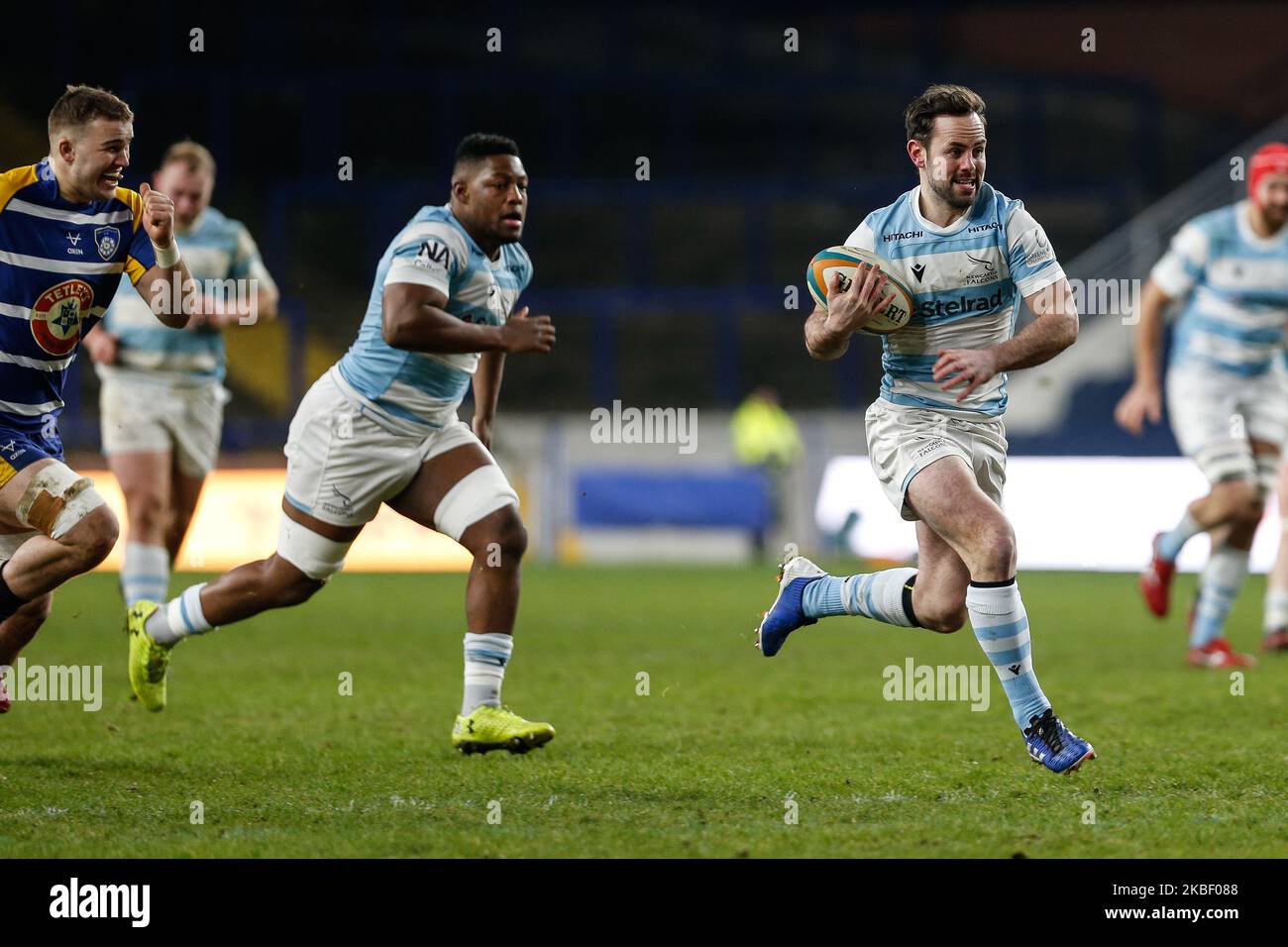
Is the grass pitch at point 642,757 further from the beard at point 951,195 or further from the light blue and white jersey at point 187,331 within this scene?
the beard at point 951,195

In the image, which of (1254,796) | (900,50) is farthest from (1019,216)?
(900,50)

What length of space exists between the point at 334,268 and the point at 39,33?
5.41 metres

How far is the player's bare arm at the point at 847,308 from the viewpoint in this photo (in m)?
5.14

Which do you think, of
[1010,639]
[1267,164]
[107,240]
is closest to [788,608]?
[1010,639]

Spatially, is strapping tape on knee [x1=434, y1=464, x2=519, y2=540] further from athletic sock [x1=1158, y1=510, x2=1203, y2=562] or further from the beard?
athletic sock [x1=1158, y1=510, x2=1203, y2=562]

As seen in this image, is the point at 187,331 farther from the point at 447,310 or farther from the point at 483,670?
the point at 483,670

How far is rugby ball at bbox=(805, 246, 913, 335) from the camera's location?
17.3ft

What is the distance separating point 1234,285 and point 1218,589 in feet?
5.22

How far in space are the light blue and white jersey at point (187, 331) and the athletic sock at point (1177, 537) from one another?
16.1 feet

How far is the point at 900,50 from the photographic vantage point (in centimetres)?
2838

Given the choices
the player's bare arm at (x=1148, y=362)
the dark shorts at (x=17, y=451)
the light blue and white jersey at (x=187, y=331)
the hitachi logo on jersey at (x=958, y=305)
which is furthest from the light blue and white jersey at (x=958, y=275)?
the light blue and white jersey at (x=187, y=331)

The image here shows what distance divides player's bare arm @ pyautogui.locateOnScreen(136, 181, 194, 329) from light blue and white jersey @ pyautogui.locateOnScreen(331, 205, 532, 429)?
60 centimetres
